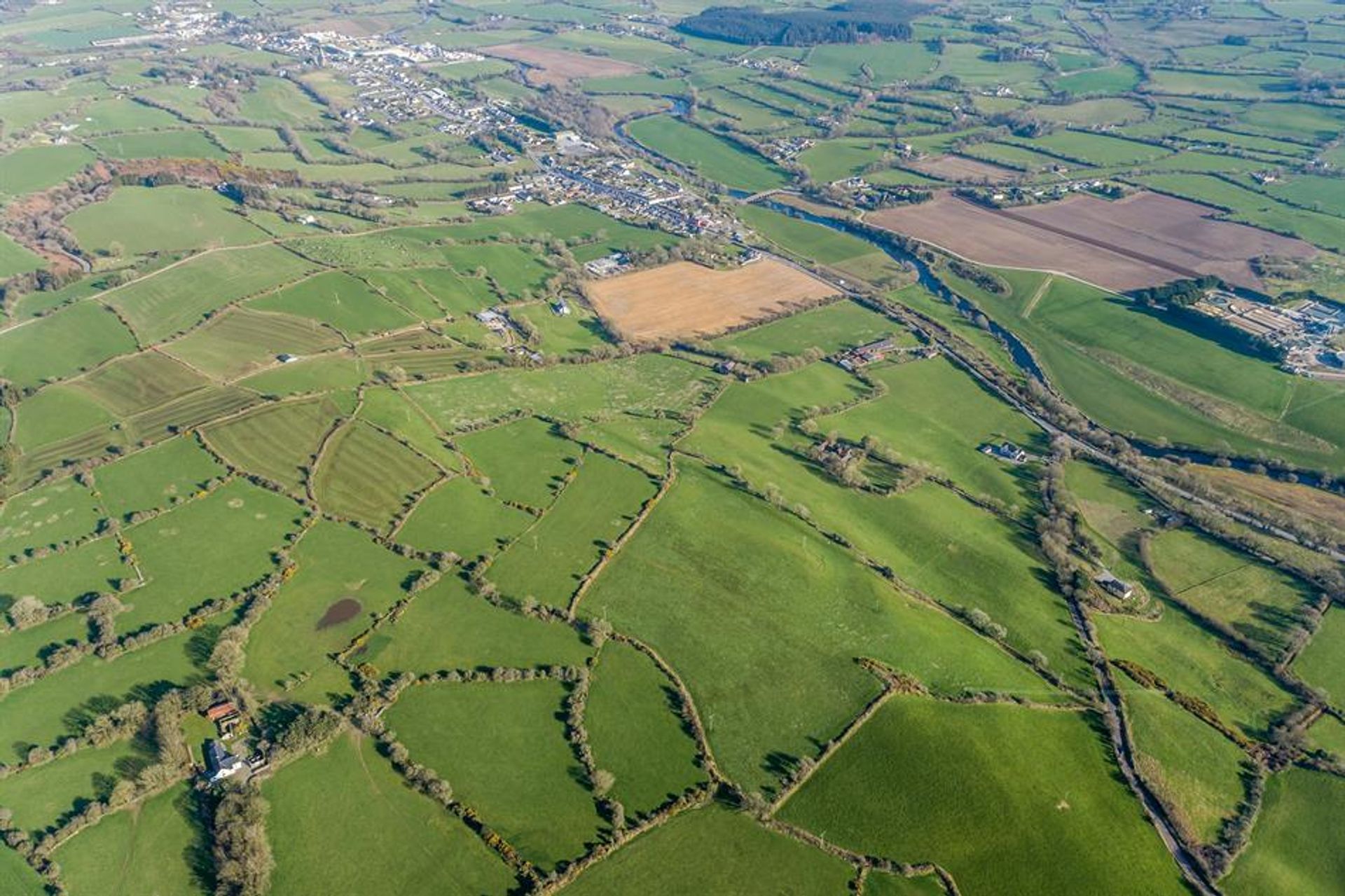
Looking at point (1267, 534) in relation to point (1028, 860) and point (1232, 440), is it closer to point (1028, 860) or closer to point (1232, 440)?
point (1232, 440)

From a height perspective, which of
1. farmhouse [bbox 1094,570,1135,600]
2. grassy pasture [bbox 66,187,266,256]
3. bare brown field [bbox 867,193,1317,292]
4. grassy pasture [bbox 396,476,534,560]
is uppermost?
bare brown field [bbox 867,193,1317,292]

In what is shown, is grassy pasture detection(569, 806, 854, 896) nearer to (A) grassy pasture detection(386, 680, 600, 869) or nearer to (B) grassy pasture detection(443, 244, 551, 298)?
(A) grassy pasture detection(386, 680, 600, 869)

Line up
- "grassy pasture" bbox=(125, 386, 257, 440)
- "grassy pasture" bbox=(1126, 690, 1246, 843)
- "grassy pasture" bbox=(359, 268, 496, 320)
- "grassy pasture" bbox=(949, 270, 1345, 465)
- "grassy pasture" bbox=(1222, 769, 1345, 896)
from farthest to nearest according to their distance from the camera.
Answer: "grassy pasture" bbox=(359, 268, 496, 320) < "grassy pasture" bbox=(949, 270, 1345, 465) < "grassy pasture" bbox=(125, 386, 257, 440) < "grassy pasture" bbox=(1126, 690, 1246, 843) < "grassy pasture" bbox=(1222, 769, 1345, 896)

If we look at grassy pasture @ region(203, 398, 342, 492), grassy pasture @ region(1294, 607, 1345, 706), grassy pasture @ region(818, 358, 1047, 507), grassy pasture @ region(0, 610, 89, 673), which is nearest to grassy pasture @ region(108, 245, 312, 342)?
grassy pasture @ region(203, 398, 342, 492)

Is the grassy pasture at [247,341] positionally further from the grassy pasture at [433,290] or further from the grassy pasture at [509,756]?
the grassy pasture at [509,756]

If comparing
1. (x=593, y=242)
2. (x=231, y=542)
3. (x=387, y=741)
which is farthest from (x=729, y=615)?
(x=593, y=242)

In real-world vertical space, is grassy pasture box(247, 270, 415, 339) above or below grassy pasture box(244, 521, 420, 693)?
above

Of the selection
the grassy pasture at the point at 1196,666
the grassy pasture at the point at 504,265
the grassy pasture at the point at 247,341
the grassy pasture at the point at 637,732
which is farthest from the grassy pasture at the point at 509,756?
the grassy pasture at the point at 504,265
